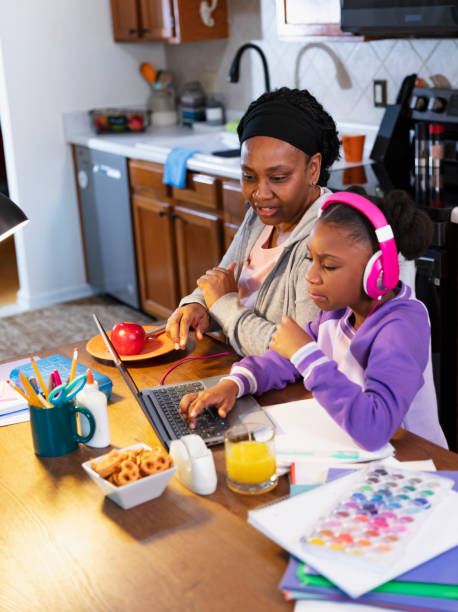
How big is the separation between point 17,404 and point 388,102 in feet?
7.79

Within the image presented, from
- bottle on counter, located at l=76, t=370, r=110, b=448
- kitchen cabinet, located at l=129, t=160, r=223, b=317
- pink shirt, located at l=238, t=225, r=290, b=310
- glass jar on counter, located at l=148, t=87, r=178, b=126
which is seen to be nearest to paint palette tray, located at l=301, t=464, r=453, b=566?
bottle on counter, located at l=76, t=370, r=110, b=448

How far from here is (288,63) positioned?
3.80 meters

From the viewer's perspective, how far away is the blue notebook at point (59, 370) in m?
1.49

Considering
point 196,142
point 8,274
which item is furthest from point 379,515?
point 8,274

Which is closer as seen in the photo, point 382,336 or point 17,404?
point 382,336

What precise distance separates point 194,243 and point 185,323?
193 centimetres

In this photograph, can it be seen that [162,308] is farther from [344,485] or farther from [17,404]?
[344,485]

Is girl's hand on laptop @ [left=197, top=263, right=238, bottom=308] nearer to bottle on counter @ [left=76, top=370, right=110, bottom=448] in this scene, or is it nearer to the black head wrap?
the black head wrap

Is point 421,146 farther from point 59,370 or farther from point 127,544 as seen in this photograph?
point 127,544

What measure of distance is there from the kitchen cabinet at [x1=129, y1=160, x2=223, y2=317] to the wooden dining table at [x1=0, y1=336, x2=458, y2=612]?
7.28ft

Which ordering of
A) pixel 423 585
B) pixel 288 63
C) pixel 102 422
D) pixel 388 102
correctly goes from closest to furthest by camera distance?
1. pixel 423 585
2. pixel 102 422
3. pixel 388 102
4. pixel 288 63

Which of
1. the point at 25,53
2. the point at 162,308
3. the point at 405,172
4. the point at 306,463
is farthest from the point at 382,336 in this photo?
the point at 25,53

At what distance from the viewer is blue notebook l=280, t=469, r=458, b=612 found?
34.5 inches

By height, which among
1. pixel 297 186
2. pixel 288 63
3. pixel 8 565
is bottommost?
pixel 8 565
